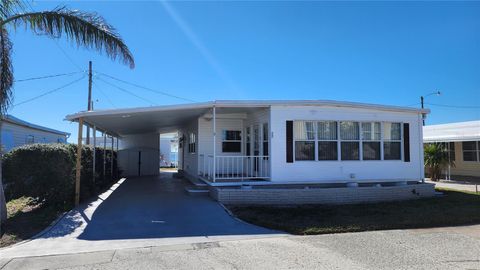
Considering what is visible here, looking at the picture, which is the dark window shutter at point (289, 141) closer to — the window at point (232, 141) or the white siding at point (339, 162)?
the white siding at point (339, 162)

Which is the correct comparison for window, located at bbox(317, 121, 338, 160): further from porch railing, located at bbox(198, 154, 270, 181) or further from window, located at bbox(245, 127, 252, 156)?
window, located at bbox(245, 127, 252, 156)

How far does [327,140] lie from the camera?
12781mm

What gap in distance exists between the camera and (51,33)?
349 inches

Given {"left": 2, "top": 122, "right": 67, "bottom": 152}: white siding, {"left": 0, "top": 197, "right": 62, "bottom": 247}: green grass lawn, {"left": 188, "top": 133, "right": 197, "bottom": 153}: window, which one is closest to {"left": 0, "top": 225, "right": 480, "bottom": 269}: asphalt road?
{"left": 0, "top": 197, "right": 62, "bottom": 247}: green grass lawn

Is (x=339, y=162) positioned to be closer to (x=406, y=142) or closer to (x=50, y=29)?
(x=406, y=142)

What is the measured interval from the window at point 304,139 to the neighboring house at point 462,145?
445 inches

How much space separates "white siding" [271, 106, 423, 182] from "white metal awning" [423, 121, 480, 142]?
7253 millimetres

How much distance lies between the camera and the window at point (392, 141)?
13.5 meters

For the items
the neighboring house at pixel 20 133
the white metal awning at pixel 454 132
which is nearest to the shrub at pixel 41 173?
the neighboring house at pixel 20 133

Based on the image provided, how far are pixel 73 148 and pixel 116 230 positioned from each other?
5189mm

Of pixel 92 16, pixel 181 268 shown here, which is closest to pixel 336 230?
pixel 181 268

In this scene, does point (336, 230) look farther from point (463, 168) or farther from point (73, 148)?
point (463, 168)

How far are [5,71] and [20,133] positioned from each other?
1259 centimetres

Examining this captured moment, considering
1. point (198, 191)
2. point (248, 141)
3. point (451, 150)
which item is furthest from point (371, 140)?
point (451, 150)
